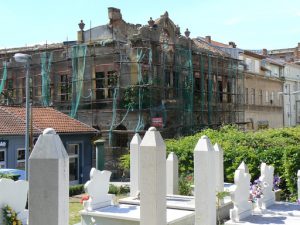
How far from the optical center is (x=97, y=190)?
13.9 metres

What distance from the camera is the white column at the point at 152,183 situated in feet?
26.9

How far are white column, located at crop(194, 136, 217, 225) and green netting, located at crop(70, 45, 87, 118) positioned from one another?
23212 mm

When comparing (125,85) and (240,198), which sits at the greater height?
(125,85)

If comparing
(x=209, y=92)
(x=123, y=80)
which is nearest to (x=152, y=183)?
(x=123, y=80)

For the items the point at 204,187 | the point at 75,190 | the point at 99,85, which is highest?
the point at 99,85

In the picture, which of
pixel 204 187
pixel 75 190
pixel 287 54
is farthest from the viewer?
pixel 287 54

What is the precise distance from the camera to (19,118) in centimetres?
2628

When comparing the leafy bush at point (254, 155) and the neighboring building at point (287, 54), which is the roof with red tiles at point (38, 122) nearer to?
the leafy bush at point (254, 155)

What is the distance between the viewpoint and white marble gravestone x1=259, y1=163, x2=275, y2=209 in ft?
49.1

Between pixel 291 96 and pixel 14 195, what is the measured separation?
52997 millimetres

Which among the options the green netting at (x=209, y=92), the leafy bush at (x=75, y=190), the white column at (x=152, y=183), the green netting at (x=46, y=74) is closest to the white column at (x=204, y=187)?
the white column at (x=152, y=183)

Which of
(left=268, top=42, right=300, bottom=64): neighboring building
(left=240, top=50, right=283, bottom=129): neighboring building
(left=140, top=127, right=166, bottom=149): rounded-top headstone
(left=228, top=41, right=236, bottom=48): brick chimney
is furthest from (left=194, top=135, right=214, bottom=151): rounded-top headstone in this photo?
(left=268, top=42, right=300, bottom=64): neighboring building

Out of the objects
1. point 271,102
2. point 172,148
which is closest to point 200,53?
point 172,148

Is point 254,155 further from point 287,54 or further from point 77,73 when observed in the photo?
point 287,54
